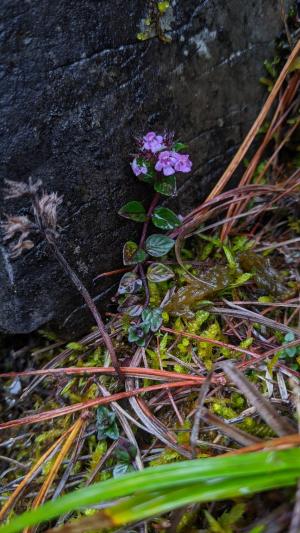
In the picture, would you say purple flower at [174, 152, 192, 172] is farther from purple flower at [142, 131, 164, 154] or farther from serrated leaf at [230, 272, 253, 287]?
serrated leaf at [230, 272, 253, 287]

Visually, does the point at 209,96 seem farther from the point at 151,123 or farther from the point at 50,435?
the point at 50,435

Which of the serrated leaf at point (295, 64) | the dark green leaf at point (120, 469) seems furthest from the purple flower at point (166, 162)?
the dark green leaf at point (120, 469)

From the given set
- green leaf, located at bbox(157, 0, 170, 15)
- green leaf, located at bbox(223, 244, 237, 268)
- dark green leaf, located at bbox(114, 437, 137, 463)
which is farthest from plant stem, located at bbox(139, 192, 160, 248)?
dark green leaf, located at bbox(114, 437, 137, 463)

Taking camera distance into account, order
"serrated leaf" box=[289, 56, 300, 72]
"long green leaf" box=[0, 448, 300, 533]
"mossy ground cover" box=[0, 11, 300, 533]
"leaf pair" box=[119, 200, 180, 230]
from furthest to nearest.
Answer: "serrated leaf" box=[289, 56, 300, 72] < "leaf pair" box=[119, 200, 180, 230] < "mossy ground cover" box=[0, 11, 300, 533] < "long green leaf" box=[0, 448, 300, 533]

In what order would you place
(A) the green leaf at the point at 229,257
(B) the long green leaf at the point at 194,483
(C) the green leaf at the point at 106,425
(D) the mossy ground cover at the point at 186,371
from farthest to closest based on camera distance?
1. (A) the green leaf at the point at 229,257
2. (C) the green leaf at the point at 106,425
3. (D) the mossy ground cover at the point at 186,371
4. (B) the long green leaf at the point at 194,483

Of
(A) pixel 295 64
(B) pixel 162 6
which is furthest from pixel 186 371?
(A) pixel 295 64

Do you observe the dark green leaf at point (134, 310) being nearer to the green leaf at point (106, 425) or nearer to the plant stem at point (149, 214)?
the plant stem at point (149, 214)
